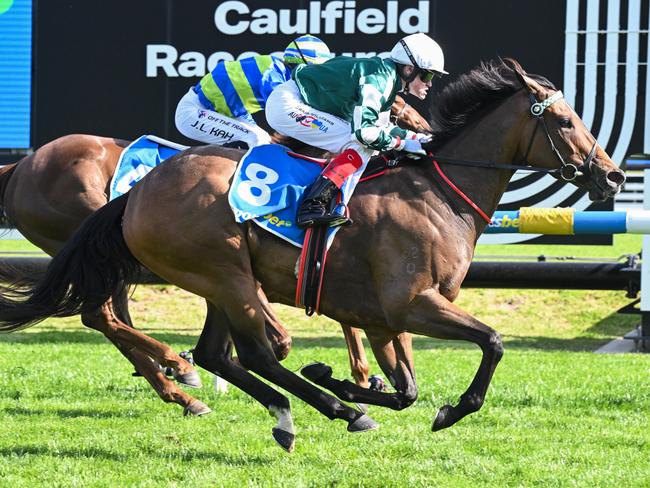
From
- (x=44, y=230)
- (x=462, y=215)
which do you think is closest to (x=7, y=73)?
(x=44, y=230)

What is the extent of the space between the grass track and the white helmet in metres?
1.86

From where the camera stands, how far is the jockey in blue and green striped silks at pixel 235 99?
668 cm

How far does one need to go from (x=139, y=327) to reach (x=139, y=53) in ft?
9.36

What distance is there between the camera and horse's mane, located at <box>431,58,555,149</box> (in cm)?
526

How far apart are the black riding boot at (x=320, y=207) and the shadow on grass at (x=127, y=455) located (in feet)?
3.66

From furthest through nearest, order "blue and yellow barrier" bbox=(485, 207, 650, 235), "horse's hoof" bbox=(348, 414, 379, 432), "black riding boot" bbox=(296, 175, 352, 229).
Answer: "blue and yellow barrier" bbox=(485, 207, 650, 235) → "horse's hoof" bbox=(348, 414, 379, 432) → "black riding boot" bbox=(296, 175, 352, 229)

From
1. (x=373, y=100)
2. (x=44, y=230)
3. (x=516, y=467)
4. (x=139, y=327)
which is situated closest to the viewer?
(x=516, y=467)

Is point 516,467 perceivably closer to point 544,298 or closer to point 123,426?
point 123,426

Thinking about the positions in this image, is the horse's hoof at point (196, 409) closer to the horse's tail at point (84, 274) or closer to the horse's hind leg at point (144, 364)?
the horse's hind leg at point (144, 364)

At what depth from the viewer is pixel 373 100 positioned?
503 centimetres

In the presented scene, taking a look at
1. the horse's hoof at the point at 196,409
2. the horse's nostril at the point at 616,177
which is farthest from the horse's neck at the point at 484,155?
the horse's hoof at the point at 196,409

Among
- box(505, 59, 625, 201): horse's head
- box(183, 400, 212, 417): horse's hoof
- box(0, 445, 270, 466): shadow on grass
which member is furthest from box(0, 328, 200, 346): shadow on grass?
box(505, 59, 625, 201): horse's head

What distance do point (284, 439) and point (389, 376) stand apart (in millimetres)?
745

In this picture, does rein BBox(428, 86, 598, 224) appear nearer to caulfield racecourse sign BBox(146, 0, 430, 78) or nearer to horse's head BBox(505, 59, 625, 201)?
horse's head BBox(505, 59, 625, 201)
